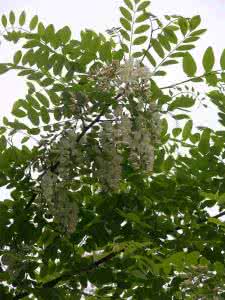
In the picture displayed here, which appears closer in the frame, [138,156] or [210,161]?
[138,156]

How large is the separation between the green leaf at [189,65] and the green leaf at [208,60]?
6 centimetres

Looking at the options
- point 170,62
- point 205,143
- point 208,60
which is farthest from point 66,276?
point 208,60

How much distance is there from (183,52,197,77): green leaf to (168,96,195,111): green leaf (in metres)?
0.16

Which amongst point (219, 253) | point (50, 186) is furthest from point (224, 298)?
point (50, 186)

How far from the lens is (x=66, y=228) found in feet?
10.8

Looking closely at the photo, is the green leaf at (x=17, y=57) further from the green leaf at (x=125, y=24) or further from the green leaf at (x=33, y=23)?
the green leaf at (x=125, y=24)

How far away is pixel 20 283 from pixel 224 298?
113 centimetres

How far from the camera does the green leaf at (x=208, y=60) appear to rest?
334 centimetres

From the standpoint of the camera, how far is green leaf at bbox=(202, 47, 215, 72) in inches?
131

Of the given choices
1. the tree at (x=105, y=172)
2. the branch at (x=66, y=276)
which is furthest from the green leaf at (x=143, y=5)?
the branch at (x=66, y=276)

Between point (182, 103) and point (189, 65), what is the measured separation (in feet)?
0.71

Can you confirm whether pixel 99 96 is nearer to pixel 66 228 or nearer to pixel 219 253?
pixel 66 228

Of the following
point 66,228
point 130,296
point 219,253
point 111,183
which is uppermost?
point 111,183

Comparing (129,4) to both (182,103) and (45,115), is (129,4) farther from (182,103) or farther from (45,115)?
(45,115)
